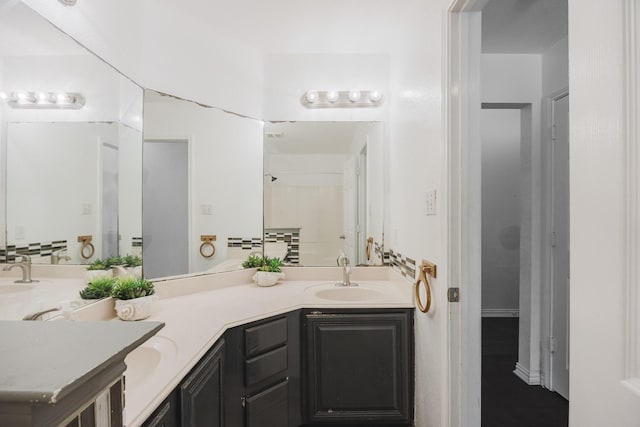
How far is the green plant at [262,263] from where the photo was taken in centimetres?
232

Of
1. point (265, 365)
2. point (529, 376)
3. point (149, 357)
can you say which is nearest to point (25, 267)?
point (149, 357)

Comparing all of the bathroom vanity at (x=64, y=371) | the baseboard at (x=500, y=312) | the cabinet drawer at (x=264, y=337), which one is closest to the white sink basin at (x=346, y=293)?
the cabinet drawer at (x=264, y=337)

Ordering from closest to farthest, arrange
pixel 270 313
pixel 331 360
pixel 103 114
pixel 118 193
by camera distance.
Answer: pixel 103 114
pixel 118 193
pixel 270 313
pixel 331 360

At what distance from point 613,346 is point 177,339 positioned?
132cm

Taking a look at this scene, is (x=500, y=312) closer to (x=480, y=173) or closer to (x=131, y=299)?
(x=480, y=173)

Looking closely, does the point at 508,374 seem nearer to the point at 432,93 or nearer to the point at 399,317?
the point at 399,317

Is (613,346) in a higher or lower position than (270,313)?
higher

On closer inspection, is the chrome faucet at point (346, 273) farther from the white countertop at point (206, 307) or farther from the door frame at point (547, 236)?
the door frame at point (547, 236)

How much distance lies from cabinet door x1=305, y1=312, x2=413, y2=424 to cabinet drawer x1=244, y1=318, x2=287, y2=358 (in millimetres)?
168

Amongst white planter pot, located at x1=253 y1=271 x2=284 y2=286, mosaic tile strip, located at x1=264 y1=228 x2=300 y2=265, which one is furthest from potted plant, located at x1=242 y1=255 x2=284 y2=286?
mosaic tile strip, located at x1=264 y1=228 x2=300 y2=265

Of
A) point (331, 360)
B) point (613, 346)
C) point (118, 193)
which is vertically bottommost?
point (331, 360)

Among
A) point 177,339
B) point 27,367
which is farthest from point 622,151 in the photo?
point 177,339

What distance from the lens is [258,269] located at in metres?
2.34

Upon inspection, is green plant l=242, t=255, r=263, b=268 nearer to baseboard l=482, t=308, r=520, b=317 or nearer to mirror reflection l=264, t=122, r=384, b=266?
mirror reflection l=264, t=122, r=384, b=266
